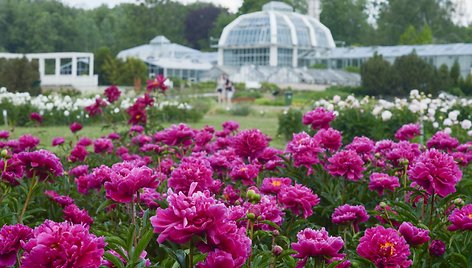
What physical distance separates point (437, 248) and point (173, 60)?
42.7 meters

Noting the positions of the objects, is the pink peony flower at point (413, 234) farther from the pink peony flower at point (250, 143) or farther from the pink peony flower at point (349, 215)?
the pink peony flower at point (250, 143)

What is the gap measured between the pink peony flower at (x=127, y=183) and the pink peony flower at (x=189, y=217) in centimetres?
49

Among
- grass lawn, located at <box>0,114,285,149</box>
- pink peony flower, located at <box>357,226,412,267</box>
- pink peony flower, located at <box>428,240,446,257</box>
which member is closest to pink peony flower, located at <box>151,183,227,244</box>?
pink peony flower, located at <box>357,226,412,267</box>

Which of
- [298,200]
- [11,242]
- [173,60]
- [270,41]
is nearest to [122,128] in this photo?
[298,200]

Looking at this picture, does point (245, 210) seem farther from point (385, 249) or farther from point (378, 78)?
point (378, 78)

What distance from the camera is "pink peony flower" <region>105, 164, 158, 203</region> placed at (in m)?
1.81

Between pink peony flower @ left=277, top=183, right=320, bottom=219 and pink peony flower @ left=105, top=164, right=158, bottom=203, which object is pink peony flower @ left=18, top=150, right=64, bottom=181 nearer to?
pink peony flower @ left=105, top=164, right=158, bottom=203

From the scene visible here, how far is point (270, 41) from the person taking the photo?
42531 mm

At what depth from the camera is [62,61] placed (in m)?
47.6

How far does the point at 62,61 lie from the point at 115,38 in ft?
33.2

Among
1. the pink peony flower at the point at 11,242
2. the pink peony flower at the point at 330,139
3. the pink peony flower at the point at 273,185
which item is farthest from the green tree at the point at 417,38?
the pink peony flower at the point at 11,242

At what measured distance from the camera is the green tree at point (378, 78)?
2706 centimetres

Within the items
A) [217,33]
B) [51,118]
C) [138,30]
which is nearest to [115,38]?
[138,30]

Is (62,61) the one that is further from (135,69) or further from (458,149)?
(458,149)
